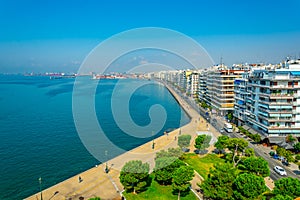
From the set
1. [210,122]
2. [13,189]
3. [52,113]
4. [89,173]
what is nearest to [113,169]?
[89,173]

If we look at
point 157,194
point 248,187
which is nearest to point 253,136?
point 248,187

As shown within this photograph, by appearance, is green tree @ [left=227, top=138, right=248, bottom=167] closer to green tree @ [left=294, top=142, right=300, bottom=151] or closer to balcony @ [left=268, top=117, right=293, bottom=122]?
green tree @ [left=294, top=142, right=300, bottom=151]

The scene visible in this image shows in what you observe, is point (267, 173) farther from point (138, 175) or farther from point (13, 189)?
point (13, 189)

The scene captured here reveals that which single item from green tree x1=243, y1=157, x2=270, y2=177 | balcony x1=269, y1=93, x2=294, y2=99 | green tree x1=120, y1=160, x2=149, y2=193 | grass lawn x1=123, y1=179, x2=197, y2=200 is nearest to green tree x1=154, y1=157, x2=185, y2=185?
grass lawn x1=123, y1=179, x2=197, y2=200

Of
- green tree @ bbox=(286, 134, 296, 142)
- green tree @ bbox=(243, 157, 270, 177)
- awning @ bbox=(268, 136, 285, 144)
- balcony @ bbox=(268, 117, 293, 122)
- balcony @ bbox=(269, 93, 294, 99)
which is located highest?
balcony @ bbox=(269, 93, 294, 99)

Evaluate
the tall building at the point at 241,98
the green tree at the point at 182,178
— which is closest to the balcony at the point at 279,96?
the tall building at the point at 241,98

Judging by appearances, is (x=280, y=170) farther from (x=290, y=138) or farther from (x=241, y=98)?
(x=241, y=98)
